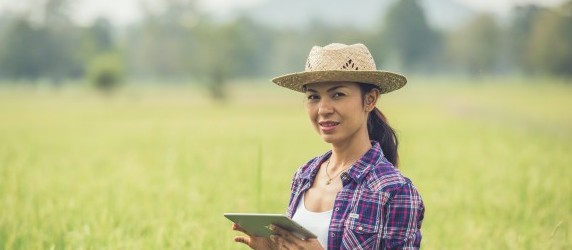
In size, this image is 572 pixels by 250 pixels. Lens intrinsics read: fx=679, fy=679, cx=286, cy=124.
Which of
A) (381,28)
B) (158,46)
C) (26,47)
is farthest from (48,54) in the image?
(381,28)

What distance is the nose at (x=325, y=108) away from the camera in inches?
113

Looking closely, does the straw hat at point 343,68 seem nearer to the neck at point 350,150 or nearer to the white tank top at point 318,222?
the neck at point 350,150

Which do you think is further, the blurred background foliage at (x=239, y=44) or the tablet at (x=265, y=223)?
the blurred background foliage at (x=239, y=44)

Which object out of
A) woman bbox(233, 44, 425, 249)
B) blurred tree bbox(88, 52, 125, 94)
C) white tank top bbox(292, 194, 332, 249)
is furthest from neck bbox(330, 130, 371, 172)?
blurred tree bbox(88, 52, 125, 94)

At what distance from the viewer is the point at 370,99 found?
9.79ft

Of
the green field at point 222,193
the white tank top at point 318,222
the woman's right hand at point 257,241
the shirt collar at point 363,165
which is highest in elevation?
the shirt collar at point 363,165

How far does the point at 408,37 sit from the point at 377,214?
277 feet

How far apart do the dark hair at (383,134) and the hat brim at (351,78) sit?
6.1 inches

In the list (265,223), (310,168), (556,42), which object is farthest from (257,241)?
(556,42)

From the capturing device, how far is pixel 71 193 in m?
7.63

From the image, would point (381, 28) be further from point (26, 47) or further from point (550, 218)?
point (550, 218)

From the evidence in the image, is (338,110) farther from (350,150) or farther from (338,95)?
(350,150)

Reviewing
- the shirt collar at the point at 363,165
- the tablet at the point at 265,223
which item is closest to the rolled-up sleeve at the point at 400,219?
the shirt collar at the point at 363,165

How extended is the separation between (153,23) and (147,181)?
342 ft
